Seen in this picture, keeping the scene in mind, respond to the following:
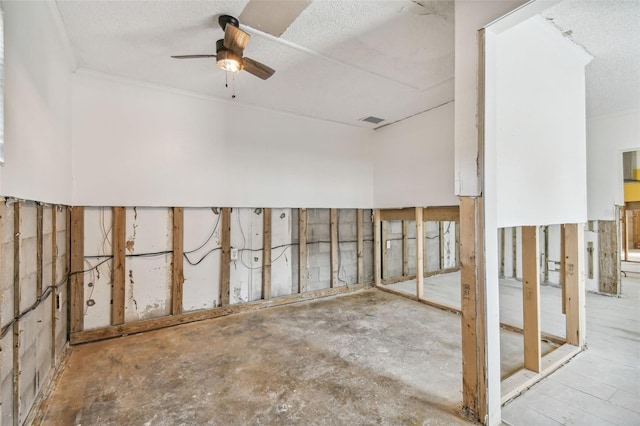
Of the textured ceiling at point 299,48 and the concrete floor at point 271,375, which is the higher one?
the textured ceiling at point 299,48

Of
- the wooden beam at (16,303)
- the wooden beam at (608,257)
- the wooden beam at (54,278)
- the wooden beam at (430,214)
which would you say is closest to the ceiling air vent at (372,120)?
the wooden beam at (430,214)

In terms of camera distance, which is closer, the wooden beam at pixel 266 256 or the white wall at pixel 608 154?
the wooden beam at pixel 266 256

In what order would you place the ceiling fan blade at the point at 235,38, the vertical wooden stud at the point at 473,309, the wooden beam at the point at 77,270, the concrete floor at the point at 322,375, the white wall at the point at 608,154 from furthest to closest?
the white wall at the point at 608,154 < the wooden beam at the point at 77,270 < the ceiling fan blade at the point at 235,38 < the concrete floor at the point at 322,375 < the vertical wooden stud at the point at 473,309

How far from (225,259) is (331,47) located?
109 inches

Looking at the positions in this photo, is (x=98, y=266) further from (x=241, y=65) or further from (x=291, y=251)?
(x=241, y=65)

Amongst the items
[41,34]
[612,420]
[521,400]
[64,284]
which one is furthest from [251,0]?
[612,420]

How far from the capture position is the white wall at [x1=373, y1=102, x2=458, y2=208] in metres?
4.04

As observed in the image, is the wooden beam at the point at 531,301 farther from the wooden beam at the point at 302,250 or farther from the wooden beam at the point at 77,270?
the wooden beam at the point at 77,270

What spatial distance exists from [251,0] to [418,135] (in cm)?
317

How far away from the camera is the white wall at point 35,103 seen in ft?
4.93

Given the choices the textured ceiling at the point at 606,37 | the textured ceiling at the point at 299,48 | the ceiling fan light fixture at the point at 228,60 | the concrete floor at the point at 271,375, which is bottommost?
the concrete floor at the point at 271,375

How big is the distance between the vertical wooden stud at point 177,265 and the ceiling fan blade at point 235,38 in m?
2.06

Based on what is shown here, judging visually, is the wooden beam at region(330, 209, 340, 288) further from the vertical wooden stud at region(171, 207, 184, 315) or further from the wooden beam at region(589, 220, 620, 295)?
the wooden beam at region(589, 220, 620, 295)

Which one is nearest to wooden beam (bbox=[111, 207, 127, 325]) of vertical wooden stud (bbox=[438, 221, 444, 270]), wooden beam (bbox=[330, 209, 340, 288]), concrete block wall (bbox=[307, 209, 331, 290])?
concrete block wall (bbox=[307, 209, 331, 290])
